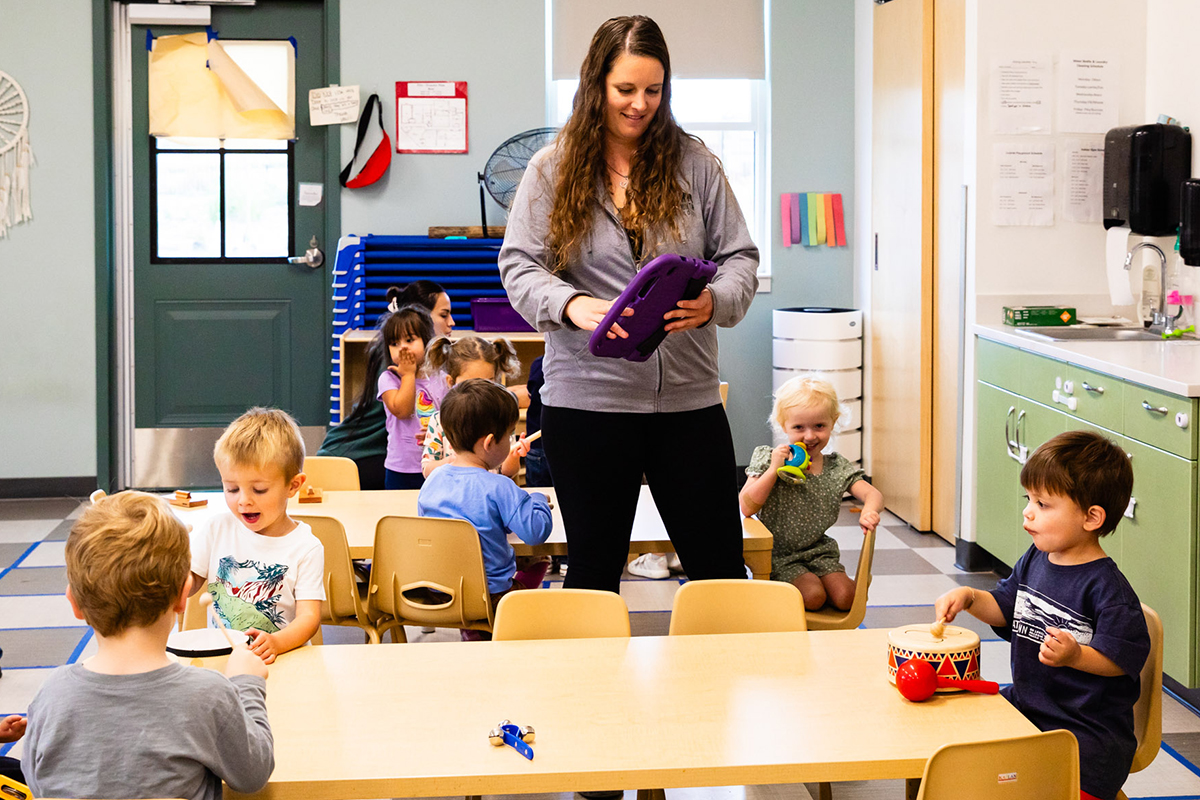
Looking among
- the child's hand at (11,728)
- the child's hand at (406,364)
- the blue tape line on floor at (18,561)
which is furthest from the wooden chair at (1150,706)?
the blue tape line on floor at (18,561)

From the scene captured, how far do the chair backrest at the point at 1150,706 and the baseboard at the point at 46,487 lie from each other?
5.13 meters

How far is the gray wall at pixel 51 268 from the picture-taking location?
226 inches

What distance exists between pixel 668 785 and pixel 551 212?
118 centimetres

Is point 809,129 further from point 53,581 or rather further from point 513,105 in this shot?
point 53,581

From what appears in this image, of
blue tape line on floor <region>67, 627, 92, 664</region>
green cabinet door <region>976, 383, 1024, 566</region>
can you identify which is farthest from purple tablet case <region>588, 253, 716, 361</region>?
green cabinet door <region>976, 383, 1024, 566</region>

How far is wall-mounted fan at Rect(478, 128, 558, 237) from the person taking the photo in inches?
216

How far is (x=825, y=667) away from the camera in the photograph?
1.75 meters

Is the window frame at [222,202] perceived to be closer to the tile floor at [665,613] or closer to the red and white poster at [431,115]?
the red and white poster at [431,115]

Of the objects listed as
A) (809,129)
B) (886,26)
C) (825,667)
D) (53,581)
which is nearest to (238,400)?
(53,581)

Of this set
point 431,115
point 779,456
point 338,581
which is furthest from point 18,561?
point 779,456

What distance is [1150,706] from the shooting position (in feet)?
6.34

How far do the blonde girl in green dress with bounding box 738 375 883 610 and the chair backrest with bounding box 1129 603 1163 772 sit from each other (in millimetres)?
993

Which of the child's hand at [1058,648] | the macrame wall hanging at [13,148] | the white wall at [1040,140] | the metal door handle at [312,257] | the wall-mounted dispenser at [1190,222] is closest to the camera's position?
the child's hand at [1058,648]

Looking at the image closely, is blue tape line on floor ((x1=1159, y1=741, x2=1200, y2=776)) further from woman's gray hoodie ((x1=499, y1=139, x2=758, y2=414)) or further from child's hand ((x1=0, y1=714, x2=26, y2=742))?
child's hand ((x1=0, y1=714, x2=26, y2=742))
